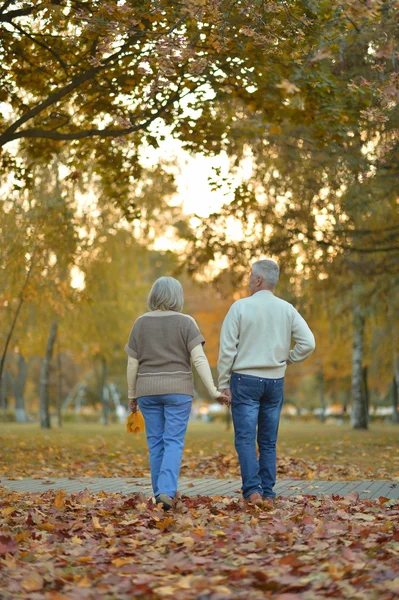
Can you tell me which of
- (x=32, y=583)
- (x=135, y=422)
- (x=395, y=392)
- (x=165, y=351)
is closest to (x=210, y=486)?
(x=135, y=422)

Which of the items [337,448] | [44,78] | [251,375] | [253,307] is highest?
[44,78]

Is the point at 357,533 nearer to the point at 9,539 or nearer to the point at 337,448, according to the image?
the point at 9,539

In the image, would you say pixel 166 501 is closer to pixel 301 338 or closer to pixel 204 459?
pixel 301 338

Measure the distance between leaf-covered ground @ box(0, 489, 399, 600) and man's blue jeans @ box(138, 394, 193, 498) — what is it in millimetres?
282

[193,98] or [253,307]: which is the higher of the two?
[193,98]

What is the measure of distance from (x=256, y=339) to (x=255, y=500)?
1457 mm

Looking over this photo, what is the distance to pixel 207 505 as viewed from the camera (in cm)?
774

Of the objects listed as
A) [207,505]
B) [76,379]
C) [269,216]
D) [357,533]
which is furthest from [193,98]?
[76,379]

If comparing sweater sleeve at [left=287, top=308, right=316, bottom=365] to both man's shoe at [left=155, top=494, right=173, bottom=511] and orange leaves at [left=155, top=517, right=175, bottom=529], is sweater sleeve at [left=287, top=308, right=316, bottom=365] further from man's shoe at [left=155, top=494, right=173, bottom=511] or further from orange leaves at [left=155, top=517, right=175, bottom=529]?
orange leaves at [left=155, top=517, right=175, bottom=529]

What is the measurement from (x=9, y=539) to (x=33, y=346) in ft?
93.4

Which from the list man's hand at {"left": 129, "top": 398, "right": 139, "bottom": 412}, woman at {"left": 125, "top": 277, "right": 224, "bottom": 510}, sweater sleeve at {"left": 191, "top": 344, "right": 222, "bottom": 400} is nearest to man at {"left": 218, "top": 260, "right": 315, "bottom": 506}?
sweater sleeve at {"left": 191, "top": 344, "right": 222, "bottom": 400}

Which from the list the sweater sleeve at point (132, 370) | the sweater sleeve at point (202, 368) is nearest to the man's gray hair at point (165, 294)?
the sweater sleeve at point (202, 368)

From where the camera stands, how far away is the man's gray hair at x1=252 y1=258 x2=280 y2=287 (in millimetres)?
7758

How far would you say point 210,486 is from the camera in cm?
1005
